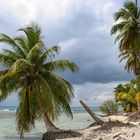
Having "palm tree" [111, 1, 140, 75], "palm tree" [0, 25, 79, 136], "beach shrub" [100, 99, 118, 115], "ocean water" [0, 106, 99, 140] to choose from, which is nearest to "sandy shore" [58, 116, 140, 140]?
"palm tree" [0, 25, 79, 136]

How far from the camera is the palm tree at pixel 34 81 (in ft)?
71.3

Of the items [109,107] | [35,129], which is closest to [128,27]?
[35,129]

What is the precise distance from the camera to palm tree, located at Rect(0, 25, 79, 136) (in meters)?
21.7

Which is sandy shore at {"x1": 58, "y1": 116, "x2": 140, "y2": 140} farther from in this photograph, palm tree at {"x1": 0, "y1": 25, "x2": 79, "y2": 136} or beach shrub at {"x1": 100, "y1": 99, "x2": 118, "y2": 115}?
beach shrub at {"x1": 100, "y1": 99, "x2": 118, "y2": 115}

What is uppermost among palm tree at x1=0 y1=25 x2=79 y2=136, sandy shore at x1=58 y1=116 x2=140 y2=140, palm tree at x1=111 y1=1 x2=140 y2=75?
palm tree at x1=111 y1=1 x2=140 y2=75

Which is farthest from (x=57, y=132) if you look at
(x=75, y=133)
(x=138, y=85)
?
(x=138, y=85)

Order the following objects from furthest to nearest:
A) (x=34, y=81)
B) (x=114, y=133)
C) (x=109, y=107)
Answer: (x=109, y=107), (x=34, y=81), (x=114, y=133)

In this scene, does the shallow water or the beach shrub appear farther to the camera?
the beach shrub

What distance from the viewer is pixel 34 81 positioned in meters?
22.4

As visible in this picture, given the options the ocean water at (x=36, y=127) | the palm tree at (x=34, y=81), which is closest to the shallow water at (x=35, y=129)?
the ocean water at (x=36, y=127)

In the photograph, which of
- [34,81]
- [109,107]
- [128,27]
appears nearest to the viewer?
[34,81]

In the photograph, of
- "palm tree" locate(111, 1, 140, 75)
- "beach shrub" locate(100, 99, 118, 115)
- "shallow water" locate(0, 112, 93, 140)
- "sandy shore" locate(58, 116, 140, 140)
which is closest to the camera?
"sandy shore" locate(58, 116, 140, 140)

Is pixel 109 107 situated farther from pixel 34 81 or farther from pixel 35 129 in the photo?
pixel 34 81

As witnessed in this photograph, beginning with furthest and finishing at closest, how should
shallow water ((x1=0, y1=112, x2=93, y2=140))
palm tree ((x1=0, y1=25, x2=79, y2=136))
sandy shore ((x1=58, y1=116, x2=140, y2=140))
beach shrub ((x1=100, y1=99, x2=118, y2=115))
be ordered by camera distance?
beach shrub ((x1=100, y1=99, x2=118, y2=115)) < shallow water ((x1=0, y1=112, x2=93, y2=140)) < palm tree ((x1=0, y1=25, x2=79, y2=136)) < sandy shore ((x1=58, y1=116, x2=140, y2=140))
